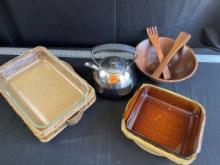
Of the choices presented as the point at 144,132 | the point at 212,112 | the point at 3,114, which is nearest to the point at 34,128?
the point at 3,114

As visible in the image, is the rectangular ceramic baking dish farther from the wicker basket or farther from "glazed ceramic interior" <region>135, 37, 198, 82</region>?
"glazed ceramic interior" <region>135, 37, 198, 82</region>

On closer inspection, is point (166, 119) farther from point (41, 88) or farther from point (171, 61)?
point (41, 88)

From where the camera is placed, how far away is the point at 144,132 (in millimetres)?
616

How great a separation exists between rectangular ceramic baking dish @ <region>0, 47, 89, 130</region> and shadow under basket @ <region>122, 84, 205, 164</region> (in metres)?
0.16

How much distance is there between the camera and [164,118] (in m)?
0.65

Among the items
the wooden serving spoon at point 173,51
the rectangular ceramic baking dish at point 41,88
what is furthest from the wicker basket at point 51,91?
the wooden serving spoon at point 173,51

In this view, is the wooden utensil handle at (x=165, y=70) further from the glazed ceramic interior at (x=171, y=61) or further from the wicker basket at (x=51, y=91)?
the wicker basket at (x=51, y=91)

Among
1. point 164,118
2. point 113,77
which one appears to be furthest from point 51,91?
point 164,118

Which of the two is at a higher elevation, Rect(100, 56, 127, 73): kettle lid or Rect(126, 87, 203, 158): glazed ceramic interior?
Rect(100, 56, 127, 73): kettle lid

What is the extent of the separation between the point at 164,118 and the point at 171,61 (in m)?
0.25

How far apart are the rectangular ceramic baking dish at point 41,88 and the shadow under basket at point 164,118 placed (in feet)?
0.53

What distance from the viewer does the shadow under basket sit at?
59 cm

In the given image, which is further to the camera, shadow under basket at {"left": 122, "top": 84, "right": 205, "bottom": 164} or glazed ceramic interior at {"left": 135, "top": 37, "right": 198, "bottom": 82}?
glazed ceramic interior at {"left": 135, "top": 37, "right": 198, "bottom": 82}

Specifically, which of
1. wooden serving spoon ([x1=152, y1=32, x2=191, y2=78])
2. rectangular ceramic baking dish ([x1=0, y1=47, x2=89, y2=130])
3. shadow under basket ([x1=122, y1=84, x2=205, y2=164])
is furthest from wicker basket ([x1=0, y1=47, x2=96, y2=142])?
wooden serving spoon ([x1=152, y1=32, x2=191, y2=78])
